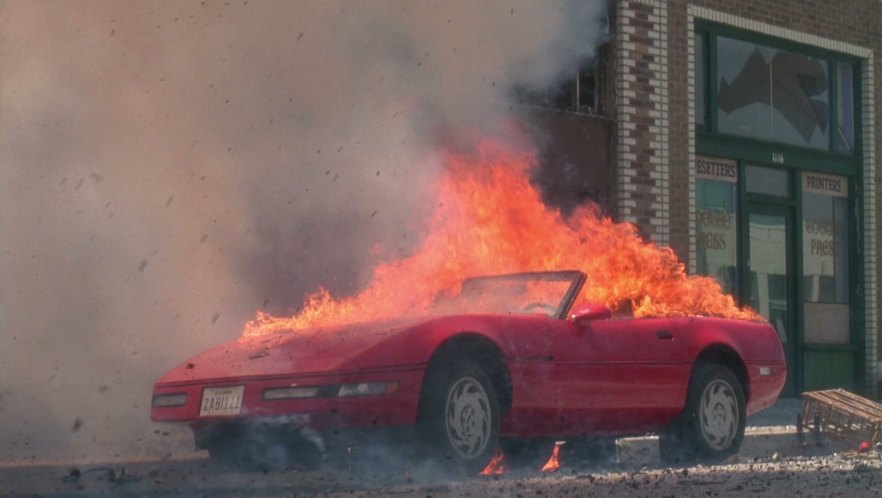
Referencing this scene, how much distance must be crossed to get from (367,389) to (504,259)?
3090 mm

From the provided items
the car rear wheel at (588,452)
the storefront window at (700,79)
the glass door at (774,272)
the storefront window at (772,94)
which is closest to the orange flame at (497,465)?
the car rear wheel at (588,452)

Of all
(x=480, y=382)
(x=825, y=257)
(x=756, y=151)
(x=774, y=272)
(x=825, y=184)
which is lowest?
(x=480, y=382)

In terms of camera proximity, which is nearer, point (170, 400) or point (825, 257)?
point (170, 400)

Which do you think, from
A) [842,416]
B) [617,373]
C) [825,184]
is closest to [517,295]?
[617,373]

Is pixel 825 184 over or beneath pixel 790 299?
over

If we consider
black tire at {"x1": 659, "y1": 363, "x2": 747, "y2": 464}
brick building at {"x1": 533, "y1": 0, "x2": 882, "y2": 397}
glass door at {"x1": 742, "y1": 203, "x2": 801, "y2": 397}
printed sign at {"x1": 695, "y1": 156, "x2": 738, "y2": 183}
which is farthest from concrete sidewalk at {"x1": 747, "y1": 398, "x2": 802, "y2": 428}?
black tire at {"x1": 659, "y1": 363, "x2": 747, "y2": 464}

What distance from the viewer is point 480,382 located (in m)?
7.21

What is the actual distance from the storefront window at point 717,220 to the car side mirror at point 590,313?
7.64 metres

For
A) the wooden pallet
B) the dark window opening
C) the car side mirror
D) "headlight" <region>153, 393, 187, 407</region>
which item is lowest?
the wooden pallet

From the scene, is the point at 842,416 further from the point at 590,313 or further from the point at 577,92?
the point at 577,92

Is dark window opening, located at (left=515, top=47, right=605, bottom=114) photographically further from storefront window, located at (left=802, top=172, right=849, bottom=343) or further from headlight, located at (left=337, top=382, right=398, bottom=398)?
headlight, located at (left=337, top=382, right=398, bottom=398)

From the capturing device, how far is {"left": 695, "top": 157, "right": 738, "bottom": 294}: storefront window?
15344 mm

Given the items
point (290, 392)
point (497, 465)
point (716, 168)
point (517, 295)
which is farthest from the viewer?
point (716, 168)

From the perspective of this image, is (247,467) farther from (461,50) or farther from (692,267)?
(692,267)
